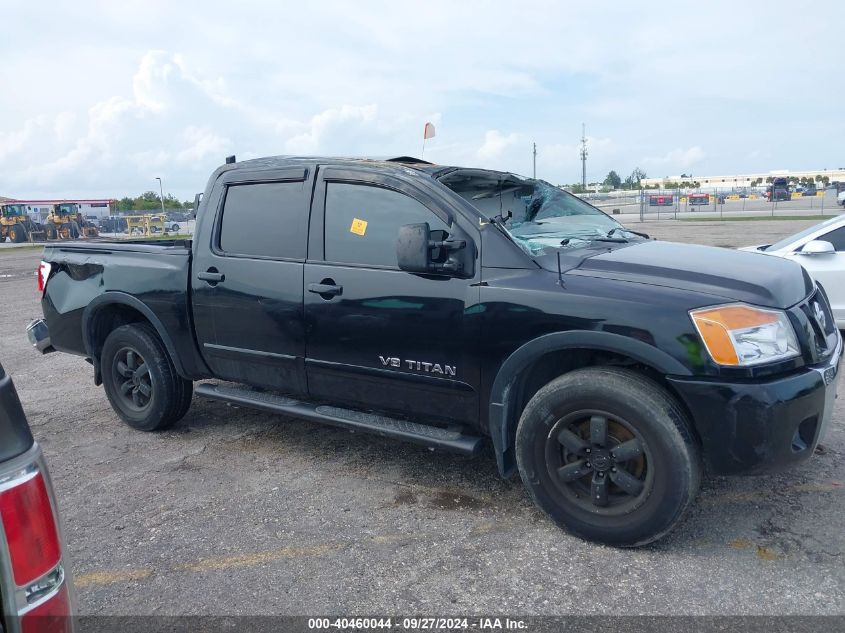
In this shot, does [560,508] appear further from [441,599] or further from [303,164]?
[303,164]

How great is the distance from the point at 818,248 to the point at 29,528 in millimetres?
6881

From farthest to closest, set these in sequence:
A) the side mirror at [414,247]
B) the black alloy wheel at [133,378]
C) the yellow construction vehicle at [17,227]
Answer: the yellow construction vehicle at [17,227], the black alloy wheel at [133,378], the side mirror at [414,247]

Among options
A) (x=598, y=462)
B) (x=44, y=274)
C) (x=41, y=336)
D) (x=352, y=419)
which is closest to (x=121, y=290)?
(x=44, y=274)

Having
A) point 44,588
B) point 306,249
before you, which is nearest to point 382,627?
point 44,588

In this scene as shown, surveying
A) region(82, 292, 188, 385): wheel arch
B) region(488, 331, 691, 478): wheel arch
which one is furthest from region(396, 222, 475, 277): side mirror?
region(82, 292, 188, 385): wheel arch

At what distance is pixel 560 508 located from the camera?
3211 mm

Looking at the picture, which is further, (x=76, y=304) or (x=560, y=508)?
(x=76, y=304)

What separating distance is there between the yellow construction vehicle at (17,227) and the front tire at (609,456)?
39.3m

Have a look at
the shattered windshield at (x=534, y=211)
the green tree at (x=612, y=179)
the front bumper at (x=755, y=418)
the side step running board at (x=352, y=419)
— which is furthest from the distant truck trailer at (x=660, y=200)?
the green tree at (x=612, y=179)

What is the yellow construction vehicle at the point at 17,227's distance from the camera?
3619cm

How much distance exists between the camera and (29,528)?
4.69 ft

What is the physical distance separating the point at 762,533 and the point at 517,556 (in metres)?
1.19

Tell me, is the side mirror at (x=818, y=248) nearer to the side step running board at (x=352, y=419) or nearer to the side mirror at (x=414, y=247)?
the side step running board at (x=352, y=419)

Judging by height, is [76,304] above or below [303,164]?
below
